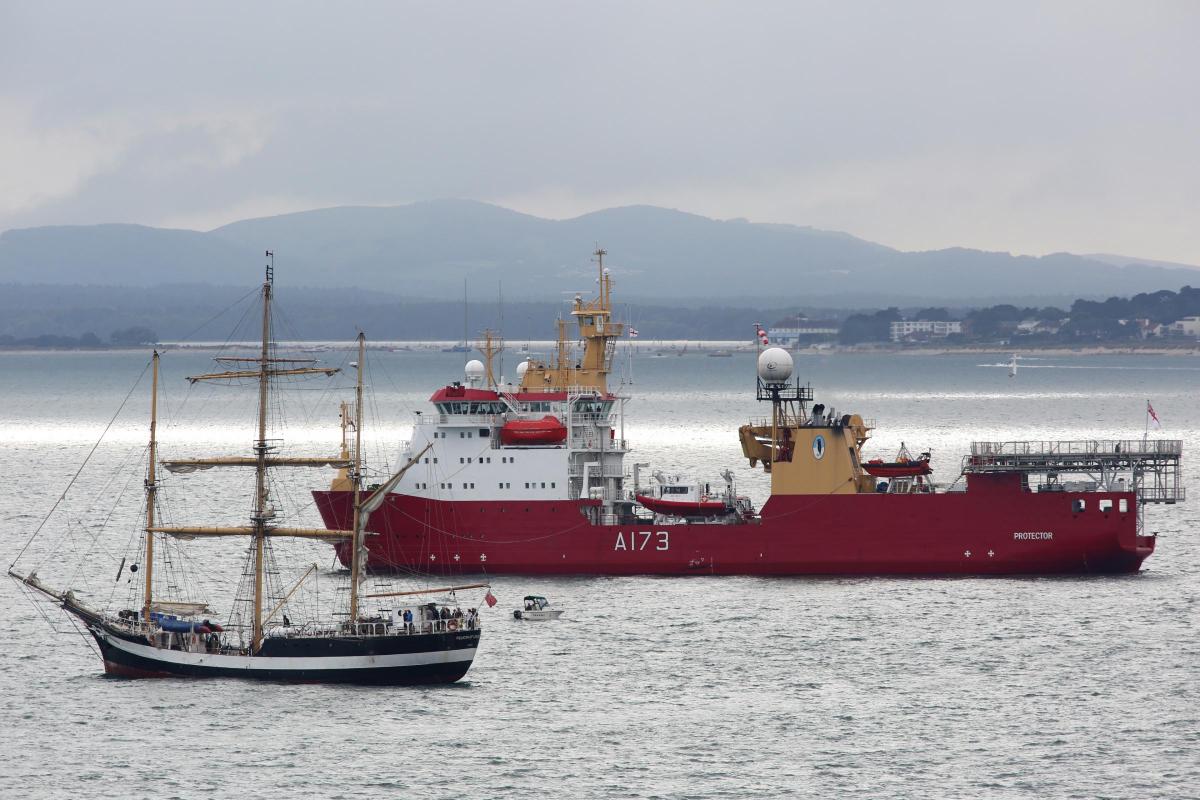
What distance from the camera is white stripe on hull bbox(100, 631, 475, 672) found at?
4553 centimetres

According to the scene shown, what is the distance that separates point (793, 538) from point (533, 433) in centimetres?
939

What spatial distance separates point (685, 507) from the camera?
61.5m

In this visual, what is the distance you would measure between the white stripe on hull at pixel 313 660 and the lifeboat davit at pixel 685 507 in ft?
55.9

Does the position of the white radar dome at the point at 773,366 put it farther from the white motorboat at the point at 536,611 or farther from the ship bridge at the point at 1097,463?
the white motorboat at the point at 536,611

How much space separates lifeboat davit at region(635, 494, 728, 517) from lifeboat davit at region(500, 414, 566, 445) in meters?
3.61

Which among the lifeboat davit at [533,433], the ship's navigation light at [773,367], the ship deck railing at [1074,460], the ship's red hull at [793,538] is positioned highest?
the ship's navigation light at [773,367]

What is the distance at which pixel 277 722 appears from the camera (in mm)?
42188

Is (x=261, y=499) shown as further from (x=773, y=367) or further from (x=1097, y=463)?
(x=1097, y=463)

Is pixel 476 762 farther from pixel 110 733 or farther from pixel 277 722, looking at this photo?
pixel 110 733

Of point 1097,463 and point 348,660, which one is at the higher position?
point 1097,463

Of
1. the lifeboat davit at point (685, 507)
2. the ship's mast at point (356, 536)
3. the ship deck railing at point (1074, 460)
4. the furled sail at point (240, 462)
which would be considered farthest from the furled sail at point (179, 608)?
the ship deck railing at point (1074, 460)

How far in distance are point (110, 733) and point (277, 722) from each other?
A: 3.75 meters

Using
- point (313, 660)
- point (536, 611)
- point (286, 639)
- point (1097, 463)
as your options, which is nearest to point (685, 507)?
point (536, 611)

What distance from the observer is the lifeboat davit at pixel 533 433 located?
61312 millimetres
